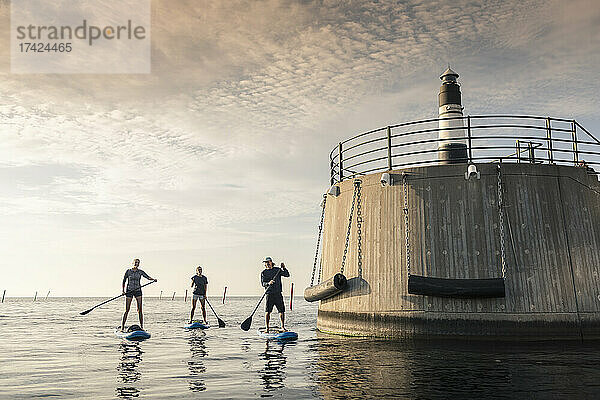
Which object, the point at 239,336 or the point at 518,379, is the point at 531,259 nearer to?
the point at 518,379

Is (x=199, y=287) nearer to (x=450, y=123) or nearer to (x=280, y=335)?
(x=280, y=335)

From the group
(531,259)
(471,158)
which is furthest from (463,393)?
(471,158)

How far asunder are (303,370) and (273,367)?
0.84m

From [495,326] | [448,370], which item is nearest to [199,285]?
[495,326]

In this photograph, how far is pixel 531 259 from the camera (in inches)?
615

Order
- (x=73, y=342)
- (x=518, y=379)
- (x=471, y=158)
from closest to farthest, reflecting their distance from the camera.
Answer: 1. (x=518, y=379)
2. (x=471, y=158)
3. (x=73, y=342)

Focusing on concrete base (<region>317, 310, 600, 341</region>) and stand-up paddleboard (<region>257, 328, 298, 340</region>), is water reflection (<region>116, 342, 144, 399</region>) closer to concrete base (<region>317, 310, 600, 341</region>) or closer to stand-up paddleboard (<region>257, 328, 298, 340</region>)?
stand-up paddleboard (<region>257, 328, 298, 340</region>)

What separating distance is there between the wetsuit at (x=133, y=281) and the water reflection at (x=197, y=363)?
2.38m

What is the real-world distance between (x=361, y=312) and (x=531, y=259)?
5.22m

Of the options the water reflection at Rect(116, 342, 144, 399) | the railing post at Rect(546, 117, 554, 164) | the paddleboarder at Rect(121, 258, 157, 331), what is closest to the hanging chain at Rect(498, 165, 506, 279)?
the railing post at Rect(546, 117, 554, 164)

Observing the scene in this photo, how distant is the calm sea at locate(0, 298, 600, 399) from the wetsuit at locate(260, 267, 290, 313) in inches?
52.2

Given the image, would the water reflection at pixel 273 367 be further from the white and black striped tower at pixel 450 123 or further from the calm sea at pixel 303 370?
the white and black striped tower at pixel 450 123

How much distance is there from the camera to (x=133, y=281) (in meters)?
17.9

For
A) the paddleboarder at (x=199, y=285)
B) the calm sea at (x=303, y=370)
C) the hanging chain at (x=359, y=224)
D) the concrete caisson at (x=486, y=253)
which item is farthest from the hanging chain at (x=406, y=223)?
the paddleboarder at (x=199, y=285)
